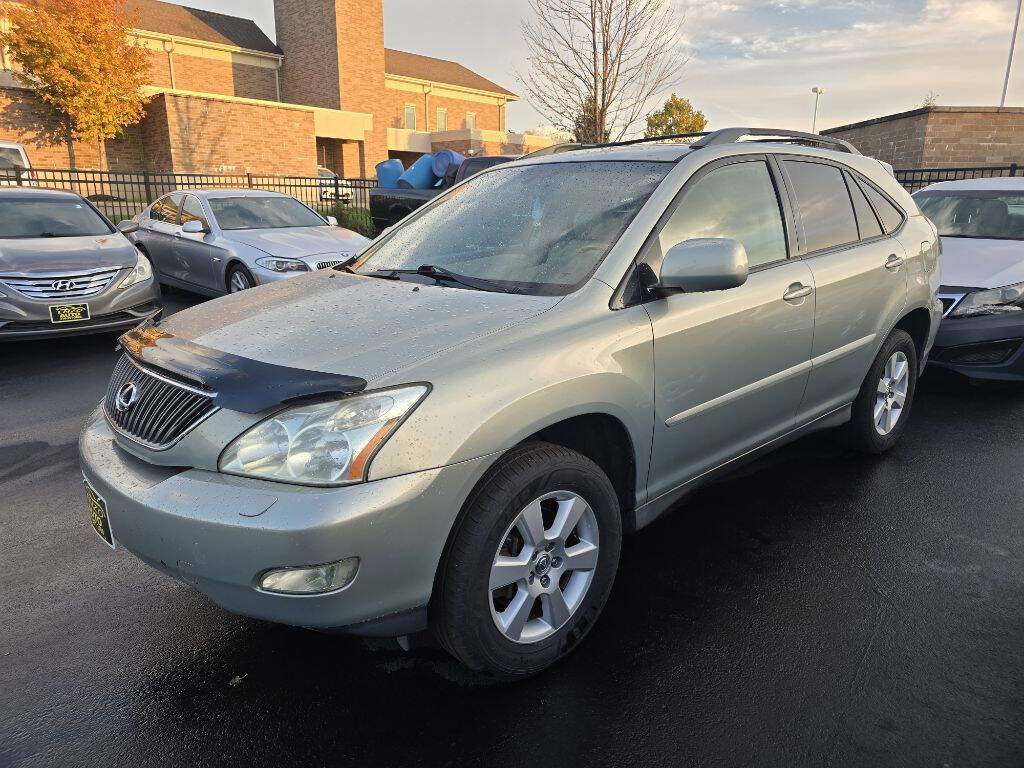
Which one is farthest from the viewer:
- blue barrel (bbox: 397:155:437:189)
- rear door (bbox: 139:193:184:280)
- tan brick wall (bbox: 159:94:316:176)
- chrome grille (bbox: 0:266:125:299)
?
tan brick wall (bbox: 159:94:316:176)

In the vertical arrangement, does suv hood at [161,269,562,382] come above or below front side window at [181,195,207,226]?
below

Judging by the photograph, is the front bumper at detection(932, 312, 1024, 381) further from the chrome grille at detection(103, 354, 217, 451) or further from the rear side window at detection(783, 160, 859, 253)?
the chrome grille at detection(103, 354, 217, 451)

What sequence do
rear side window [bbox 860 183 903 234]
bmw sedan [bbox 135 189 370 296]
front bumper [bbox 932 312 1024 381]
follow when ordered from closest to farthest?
rear side window [bbox 860 183 903 234] → front bumper [bbox 932 312 1024 381] → bmw sedan [bbox 135 189 370 296]

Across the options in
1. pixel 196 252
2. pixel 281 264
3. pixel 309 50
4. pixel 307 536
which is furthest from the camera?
pixel 309 50

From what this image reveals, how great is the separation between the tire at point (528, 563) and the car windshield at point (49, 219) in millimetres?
7086

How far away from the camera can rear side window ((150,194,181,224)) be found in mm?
9938

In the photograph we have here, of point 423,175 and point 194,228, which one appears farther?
point 423,175

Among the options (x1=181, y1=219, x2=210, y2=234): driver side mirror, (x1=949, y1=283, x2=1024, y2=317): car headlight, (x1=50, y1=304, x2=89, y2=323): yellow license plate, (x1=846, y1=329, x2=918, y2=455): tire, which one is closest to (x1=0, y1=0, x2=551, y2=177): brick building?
(x1=181, y1=219, x2=210, y2=234): driver side mirror

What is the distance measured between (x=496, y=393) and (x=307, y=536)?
0.67 m

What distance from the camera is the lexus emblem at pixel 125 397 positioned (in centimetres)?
242

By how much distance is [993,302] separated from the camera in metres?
5.38

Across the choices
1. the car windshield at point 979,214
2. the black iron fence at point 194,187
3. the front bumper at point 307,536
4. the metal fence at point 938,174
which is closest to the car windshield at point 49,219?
the front bumper at point 307,536

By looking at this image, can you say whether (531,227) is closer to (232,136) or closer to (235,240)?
(235,240)

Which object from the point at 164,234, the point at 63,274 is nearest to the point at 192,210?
the point at 164,234
